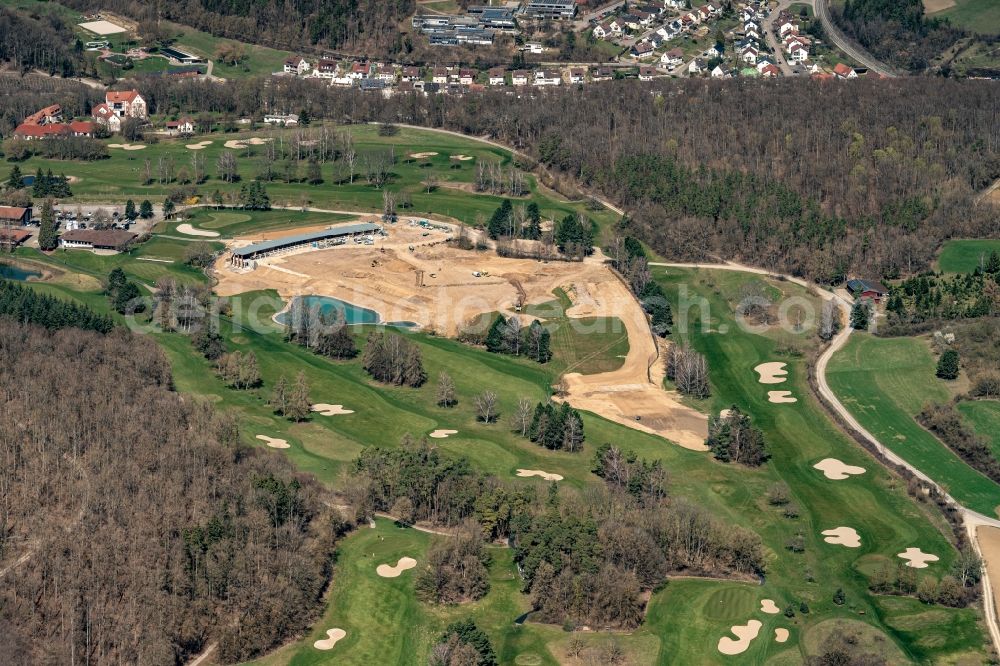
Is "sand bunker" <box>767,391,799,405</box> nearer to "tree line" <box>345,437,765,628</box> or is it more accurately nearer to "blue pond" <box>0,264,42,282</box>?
"tree line" <box>345,437,765,628</box>

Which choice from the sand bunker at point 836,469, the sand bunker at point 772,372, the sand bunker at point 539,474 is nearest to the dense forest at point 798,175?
the sand bunker at point 772,372

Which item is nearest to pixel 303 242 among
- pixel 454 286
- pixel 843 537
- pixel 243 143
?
pixel 454 286

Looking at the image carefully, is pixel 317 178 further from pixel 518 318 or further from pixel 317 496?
pixel 317 496

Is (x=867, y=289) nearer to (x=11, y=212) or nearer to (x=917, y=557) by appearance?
(x=917, y=557)

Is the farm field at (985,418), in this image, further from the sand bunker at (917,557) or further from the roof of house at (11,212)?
the roof of house at (11,212)

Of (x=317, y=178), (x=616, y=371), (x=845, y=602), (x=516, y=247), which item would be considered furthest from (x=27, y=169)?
(x=845, y=602)
